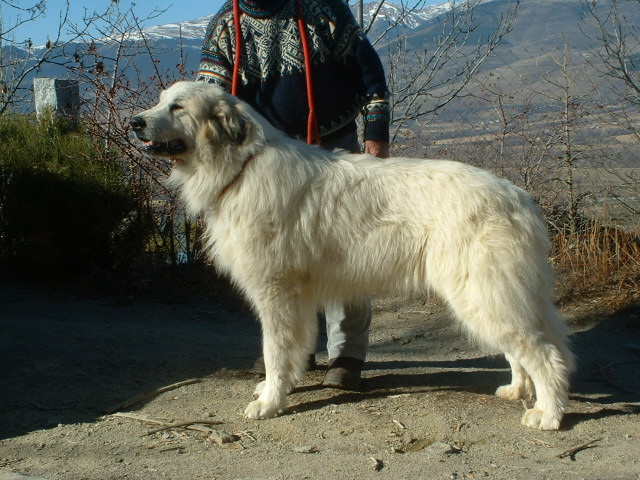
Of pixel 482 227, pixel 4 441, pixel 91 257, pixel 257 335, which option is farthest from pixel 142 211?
pixel 482 227

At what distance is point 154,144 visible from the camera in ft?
12.6

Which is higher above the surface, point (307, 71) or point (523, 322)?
point (307, 71)

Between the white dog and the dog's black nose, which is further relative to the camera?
the dog's black nose

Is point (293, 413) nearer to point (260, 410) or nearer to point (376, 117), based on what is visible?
point (260, 410)

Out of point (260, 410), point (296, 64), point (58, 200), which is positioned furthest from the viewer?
point (58, 200)

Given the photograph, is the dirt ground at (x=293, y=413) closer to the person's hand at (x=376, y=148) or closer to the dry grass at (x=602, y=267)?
the dry grass at (x=602, y=267)

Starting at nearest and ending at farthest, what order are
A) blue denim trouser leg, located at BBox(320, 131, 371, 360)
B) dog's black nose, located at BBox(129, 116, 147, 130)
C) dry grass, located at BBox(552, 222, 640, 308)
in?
1. dog's black nose, located at BBox(129, 116, 147, 130)
2. blue denim trouser leg, located at BBox(320, 131, 371, 360)
3. dry grass, located at BBox(552, 222, 640, 308)

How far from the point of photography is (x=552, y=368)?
12.3ft

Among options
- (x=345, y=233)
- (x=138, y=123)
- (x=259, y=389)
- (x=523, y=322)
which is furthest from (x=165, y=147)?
(x=523, y=322)

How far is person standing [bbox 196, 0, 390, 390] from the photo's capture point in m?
4.33

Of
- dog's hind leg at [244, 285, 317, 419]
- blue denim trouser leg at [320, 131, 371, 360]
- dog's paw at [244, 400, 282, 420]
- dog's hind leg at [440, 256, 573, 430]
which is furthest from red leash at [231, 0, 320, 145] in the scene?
dog's paw at [244, 400, 282, 420]

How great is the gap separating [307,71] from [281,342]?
5.38ft

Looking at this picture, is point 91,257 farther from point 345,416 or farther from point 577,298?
point 577,298

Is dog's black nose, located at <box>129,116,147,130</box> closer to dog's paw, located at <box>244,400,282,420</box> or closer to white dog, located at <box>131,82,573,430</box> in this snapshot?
white dog, located at <box>131,82,573,430</box>
